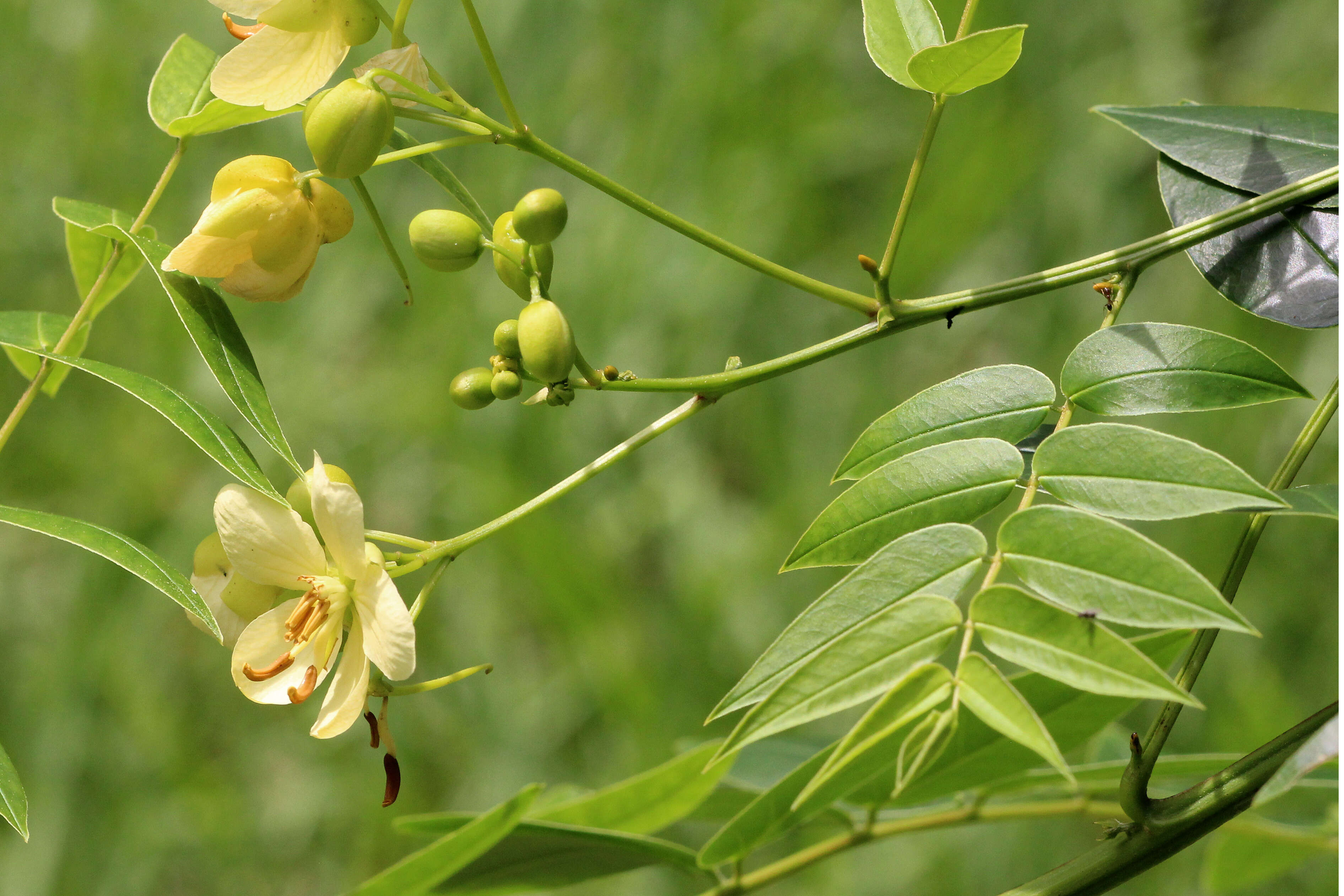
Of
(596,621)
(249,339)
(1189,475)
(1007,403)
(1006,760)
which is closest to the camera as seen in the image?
(1189,475)

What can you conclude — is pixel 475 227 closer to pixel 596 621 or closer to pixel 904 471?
pixel 904 471

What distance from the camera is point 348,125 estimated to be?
0.41 m

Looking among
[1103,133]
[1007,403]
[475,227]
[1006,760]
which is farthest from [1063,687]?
[1103,133]

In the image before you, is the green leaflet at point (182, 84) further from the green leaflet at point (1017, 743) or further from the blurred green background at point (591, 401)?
the blurred green background at point (591, 401)

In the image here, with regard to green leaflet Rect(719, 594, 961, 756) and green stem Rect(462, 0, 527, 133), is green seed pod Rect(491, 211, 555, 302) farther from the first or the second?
green leaflet Rect(719, 594, 961, 756)

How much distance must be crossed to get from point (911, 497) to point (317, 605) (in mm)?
258

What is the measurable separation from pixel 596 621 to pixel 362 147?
49.9 inches

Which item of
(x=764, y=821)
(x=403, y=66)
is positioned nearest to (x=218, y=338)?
(x=403, y=66)

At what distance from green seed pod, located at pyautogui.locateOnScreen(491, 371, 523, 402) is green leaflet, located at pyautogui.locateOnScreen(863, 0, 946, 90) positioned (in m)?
0.22

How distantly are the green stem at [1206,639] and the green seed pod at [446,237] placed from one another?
14.1 inches

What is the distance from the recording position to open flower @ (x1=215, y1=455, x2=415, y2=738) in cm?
43

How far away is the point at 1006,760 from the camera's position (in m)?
0.56

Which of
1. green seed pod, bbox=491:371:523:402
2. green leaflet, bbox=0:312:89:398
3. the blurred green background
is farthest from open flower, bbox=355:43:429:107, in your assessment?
the blurred green background

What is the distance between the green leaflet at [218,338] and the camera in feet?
1.47
